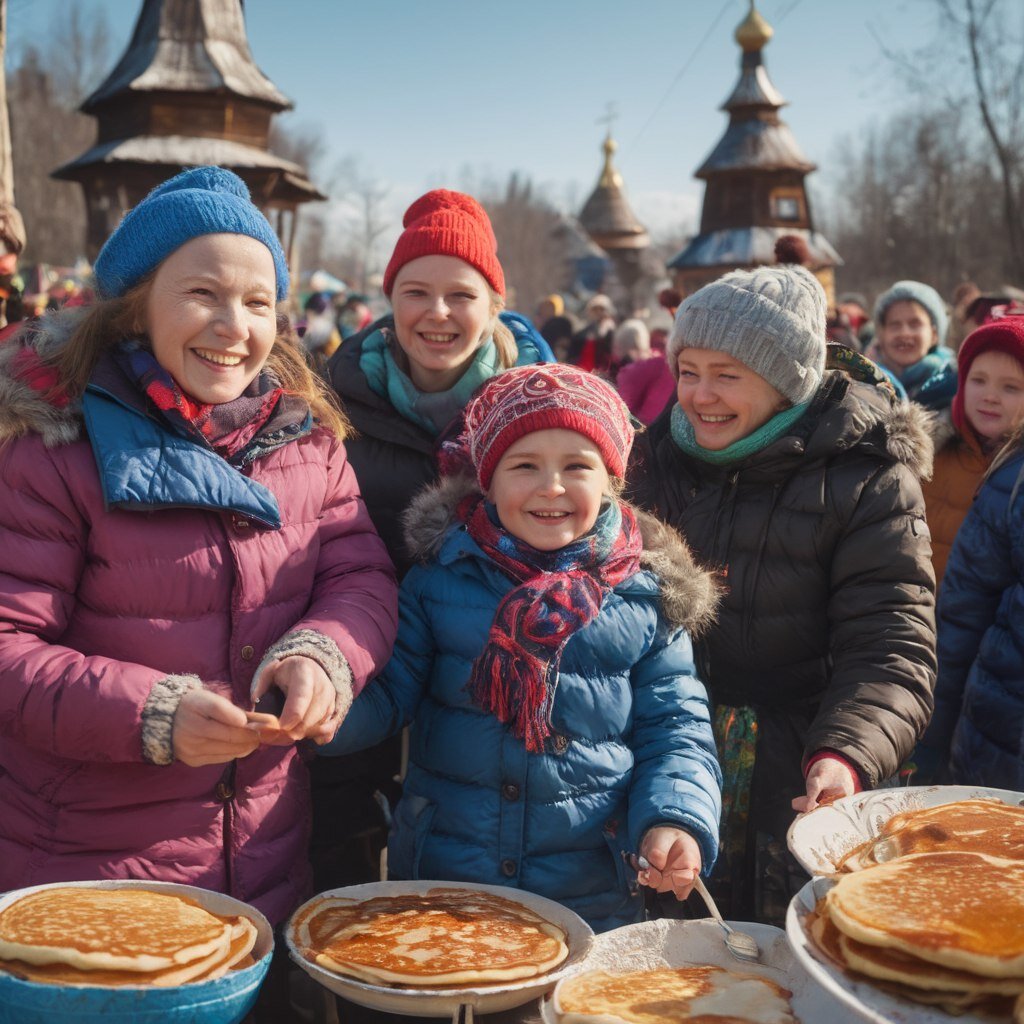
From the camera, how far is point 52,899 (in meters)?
1.96

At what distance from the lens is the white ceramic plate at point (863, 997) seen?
1528mm

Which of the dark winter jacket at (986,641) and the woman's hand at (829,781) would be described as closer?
the woman's hand at (829,781)

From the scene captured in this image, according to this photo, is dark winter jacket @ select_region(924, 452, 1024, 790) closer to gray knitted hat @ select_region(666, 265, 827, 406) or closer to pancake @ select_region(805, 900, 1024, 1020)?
gray knitted hat @ select_region(666, 265, 827, 406)

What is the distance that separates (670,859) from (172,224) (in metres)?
1.79

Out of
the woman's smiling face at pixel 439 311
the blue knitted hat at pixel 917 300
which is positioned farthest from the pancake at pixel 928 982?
the blue knitted hat at pixel 917 300

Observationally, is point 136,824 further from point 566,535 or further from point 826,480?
point 826,480

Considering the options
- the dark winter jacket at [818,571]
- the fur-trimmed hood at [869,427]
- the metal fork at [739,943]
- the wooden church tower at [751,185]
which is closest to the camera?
the metal fork at [739,943]

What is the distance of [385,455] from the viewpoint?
11.5 feet

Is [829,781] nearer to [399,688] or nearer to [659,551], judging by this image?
[659,551]

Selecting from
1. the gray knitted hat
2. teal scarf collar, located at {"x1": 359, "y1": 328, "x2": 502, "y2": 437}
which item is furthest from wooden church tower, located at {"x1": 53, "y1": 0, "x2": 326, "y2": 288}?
the gray knitted hat

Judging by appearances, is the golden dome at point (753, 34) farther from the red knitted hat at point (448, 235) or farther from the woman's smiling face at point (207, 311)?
the woman's smiling face at point (207, 311)

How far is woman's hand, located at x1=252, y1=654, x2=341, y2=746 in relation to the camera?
6.86 feet

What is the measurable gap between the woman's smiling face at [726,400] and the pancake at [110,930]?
1.83 meters

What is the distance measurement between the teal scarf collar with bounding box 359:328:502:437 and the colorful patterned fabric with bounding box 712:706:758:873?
1301 mm
